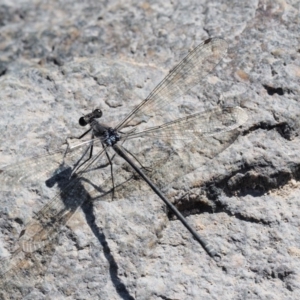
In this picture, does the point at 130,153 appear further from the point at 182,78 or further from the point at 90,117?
the point at 182,78

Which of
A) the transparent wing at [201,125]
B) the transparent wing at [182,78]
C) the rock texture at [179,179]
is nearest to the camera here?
the rock texture at [179,179]

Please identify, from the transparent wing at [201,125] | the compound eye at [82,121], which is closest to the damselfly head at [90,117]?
the compound eye at [82,121]

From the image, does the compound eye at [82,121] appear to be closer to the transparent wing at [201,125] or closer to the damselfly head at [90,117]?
the damselfly head at [90,117]

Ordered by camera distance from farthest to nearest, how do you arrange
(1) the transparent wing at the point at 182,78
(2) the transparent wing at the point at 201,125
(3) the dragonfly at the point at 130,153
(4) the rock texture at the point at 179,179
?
(1) the transparent wing at the point at 182,78 < (2) the transparent wing at the point at 201,125 < (3) the dragonfly at the point at 130,153 < (4) the rock texture at the point at 179,179

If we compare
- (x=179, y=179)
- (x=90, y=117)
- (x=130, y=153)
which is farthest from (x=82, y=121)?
(x=179, y=179)

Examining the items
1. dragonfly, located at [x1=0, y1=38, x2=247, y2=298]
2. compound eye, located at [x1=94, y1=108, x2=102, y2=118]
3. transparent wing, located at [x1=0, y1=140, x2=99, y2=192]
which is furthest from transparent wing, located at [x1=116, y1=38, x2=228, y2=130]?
transparent wing, located at [x1=0, y1=140, x2=99, y2=192]

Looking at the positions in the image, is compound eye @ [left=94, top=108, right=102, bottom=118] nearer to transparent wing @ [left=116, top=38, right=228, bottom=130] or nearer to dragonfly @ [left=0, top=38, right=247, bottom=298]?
dragonfly @ [left=0, top=38, right=247, bottom=298]
